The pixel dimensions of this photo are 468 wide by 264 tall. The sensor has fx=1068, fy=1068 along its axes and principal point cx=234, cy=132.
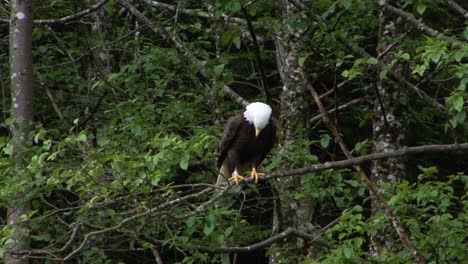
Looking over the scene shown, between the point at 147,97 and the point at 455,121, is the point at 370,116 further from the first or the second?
the point at 455,121

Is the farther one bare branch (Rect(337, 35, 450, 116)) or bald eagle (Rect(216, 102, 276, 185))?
bald eagle (Rect(216, 102, 276, 185))

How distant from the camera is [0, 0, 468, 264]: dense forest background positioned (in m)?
6.39

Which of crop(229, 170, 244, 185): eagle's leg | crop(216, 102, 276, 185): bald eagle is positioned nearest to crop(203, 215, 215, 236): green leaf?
crop(229, 170, 244, 185): eagle's leg

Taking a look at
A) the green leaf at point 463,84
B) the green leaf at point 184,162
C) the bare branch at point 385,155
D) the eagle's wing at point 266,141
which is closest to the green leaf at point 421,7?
the green leaf at point 463,84

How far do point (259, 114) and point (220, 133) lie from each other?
66 cm

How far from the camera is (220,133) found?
8.17m

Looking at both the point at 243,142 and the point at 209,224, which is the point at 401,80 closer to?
the point at 243,142

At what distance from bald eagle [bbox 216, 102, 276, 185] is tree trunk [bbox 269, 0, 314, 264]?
0.76 feet

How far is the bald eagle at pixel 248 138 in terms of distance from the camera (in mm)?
7688

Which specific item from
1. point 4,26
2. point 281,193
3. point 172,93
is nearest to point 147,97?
point 172,93

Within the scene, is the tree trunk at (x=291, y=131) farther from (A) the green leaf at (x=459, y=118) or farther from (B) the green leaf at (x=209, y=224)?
(A) the green leaf at (x=459, y=118)

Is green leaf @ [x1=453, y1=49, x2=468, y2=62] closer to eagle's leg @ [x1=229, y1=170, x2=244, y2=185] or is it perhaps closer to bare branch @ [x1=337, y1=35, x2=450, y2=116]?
bare branch @ [x1=337, y1=35, x2=450, y2=116]

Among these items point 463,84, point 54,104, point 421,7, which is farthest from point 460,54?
point 54,104

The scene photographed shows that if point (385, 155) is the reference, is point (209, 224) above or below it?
below
